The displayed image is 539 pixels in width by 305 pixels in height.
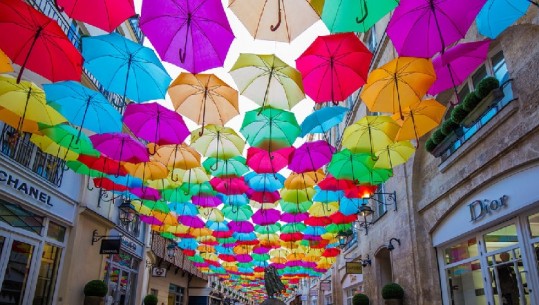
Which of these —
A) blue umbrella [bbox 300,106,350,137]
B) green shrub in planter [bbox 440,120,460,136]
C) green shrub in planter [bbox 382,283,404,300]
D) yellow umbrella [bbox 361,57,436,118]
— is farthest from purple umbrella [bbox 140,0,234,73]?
green shrub in planter [bbox 382,283,404,300]

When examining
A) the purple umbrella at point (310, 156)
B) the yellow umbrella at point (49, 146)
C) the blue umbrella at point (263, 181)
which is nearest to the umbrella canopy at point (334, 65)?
the purple umbrella at point (310, 156)

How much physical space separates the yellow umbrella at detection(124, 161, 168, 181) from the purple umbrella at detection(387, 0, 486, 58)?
22.0ft

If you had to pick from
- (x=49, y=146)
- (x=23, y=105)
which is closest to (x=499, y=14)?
(x=23, y=105)

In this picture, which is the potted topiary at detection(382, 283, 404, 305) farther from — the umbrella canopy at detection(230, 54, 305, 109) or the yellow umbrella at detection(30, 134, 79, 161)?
the yellow umbrella at detection(30, 134, 79, 161)

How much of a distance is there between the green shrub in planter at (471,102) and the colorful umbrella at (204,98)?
4.01 metres

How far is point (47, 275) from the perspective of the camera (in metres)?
9.65

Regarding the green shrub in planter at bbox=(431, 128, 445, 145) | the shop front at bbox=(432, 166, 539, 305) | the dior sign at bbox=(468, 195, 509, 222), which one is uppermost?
the green shrub in planter at bbox=(431, 128, 445, 145)

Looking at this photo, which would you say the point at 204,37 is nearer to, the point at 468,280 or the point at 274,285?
the point at 468,280

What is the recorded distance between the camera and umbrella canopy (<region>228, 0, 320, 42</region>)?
4.66m

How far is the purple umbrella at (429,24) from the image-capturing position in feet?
15.3

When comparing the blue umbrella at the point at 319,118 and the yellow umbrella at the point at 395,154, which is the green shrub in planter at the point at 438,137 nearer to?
the yellow umbrella at the point at 395,154

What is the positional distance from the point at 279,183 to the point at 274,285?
412cm

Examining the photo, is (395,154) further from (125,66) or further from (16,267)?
(16,267)

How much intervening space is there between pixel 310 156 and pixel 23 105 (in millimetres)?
5806
